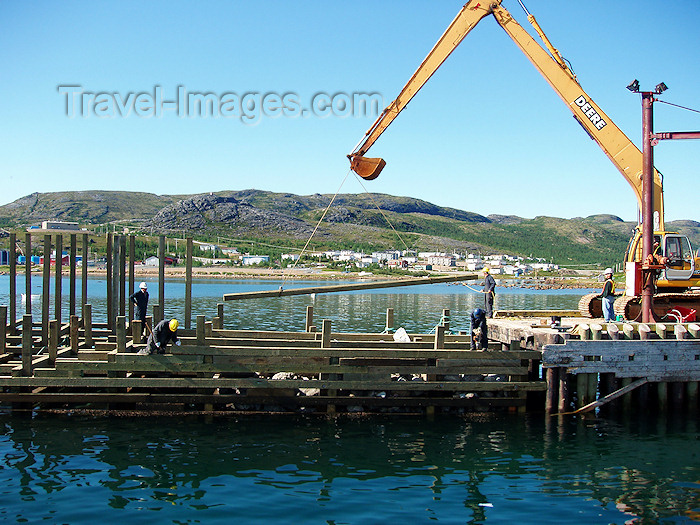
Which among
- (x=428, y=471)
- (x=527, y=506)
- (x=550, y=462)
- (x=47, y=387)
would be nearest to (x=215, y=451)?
(x=428, y=471)

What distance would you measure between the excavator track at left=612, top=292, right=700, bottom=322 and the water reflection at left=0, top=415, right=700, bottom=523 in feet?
17.4

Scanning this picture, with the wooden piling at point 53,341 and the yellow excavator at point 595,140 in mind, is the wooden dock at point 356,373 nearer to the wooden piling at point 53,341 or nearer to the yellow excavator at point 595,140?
the wooden piling at point 53,341

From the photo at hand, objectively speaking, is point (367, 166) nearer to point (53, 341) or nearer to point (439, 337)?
point (439, 337)

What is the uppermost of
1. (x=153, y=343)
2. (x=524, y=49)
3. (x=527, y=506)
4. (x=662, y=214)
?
(x=524, y=49)

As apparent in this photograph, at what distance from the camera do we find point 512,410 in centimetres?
1692

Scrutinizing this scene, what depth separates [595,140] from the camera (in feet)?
74.2

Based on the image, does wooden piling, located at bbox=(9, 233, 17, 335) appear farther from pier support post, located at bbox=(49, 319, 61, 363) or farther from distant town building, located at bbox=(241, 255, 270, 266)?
distant town building, located at bbox=(241, 255, 270, 266)

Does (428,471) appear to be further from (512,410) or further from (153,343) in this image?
(153,343)

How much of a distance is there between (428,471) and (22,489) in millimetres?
8213

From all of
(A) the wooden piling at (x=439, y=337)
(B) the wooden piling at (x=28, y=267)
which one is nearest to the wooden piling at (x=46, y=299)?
(B) the wooden piling at (x=28, y=267)

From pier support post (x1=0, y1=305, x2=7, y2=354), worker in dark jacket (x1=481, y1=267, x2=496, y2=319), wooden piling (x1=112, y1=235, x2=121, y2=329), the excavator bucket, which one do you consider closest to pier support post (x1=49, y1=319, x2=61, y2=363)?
pier support post (x1=0, y1=305, x2=7, y2=354)

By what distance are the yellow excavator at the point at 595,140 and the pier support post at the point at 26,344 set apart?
11.0 m

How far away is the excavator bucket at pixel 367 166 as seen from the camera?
1973 cm

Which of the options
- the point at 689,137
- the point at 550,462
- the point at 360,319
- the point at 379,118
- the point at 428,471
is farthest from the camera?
the point at 360,319
